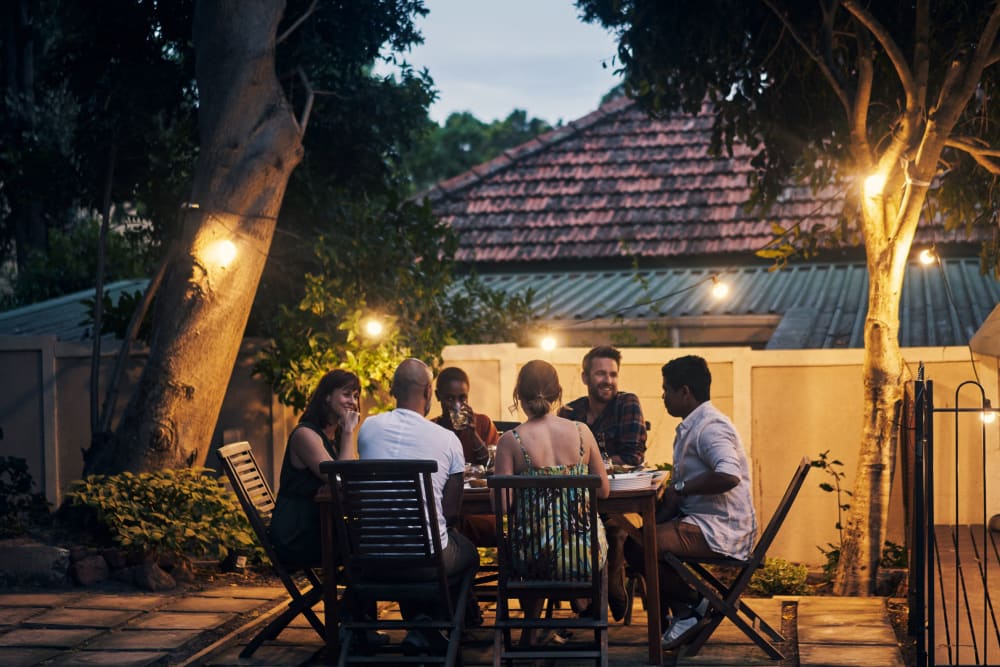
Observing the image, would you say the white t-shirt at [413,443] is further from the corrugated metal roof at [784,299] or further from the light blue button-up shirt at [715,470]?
the corrugated metal roof at [784,299]

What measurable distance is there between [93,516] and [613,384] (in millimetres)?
3749

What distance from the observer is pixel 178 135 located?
10883 mm

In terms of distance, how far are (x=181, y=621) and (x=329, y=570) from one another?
1.38 m

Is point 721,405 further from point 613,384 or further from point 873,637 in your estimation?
point 873,637

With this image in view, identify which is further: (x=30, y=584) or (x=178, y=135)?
(x=178, y=135)

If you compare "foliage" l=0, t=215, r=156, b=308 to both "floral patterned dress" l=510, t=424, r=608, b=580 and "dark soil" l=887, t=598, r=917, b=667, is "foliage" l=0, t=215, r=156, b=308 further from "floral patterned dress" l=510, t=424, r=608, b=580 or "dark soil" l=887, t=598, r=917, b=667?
"floral patterned dress" l=510, t=424, r=608, b=580

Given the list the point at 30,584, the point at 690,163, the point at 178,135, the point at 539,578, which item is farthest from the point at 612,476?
the point at 690,163

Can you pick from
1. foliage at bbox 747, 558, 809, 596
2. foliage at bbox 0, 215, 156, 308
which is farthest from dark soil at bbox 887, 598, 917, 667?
foliage at bbox 0, 215, 156, 308

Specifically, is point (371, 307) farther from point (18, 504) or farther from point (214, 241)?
point (18, 504)

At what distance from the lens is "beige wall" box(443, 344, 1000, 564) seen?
26.9ft

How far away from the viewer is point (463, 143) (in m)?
33.5

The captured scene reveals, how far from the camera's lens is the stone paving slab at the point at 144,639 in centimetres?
612

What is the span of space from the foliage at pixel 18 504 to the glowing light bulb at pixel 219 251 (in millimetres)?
1942

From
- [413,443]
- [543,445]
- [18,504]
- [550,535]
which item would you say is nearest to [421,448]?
[413,443]
